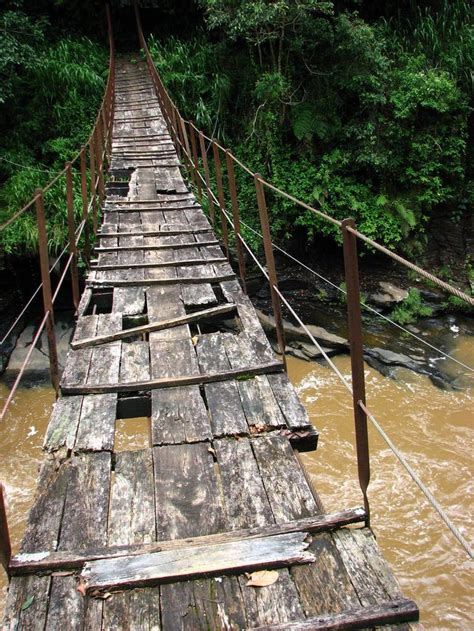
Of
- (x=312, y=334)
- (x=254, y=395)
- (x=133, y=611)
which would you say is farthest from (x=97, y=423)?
(x=312, y=334)

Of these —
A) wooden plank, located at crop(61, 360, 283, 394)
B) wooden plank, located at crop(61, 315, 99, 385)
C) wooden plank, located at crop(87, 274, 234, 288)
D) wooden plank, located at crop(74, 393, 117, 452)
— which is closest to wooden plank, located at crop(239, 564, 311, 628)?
wooden plank, located at crop(74, 393, 117, 452)

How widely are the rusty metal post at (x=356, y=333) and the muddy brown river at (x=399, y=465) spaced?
121 inches

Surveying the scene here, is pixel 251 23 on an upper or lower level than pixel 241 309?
upper

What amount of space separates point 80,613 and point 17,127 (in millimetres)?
9915

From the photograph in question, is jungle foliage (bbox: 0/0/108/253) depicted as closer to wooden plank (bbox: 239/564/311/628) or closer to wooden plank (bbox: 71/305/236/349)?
wooden plank (bbox: 71/305/236/349)

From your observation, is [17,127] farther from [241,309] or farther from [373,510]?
[373,510]

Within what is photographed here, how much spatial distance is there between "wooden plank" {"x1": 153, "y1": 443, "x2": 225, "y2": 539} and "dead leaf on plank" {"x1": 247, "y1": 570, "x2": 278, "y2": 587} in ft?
0.75

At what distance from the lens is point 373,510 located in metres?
5.05

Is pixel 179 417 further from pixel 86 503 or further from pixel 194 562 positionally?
pixel 194 562

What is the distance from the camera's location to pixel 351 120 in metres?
8.70

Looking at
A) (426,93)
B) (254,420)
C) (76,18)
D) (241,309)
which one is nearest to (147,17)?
(76,18)

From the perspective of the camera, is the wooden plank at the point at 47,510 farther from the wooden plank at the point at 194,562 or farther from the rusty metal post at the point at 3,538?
the wooden plank at the point at 194,562

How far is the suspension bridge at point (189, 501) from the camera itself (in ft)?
5.07

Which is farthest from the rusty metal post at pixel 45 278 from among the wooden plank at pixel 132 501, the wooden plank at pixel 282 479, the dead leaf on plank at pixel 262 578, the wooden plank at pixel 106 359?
the dead leaf on plank at pixel 262 578
